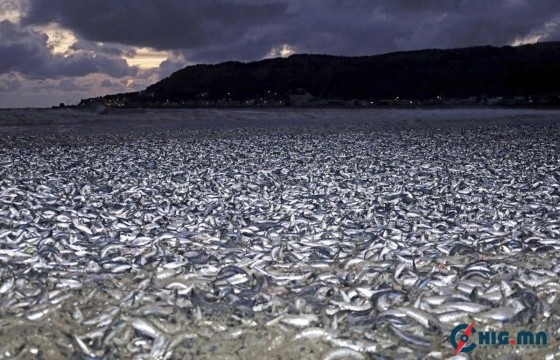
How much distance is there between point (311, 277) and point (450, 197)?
5421mm

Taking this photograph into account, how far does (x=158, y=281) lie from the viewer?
5934 mm

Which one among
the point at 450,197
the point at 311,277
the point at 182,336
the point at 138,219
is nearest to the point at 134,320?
the point at 182,336

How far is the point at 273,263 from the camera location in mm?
6613

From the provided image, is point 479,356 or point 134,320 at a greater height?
point 134,320

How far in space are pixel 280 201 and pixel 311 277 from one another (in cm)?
420

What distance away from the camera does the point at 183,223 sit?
8672mm

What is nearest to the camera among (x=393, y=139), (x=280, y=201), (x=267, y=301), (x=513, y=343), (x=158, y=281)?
(x=513, y=343)

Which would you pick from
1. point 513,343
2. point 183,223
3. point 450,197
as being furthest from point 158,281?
point 450,197

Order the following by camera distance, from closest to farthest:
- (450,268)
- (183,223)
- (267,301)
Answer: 1. (267,301)
2. (450,268)
3. (183,223)

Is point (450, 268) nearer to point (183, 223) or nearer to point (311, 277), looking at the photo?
point (311, 277)

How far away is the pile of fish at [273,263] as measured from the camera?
15.4 ft

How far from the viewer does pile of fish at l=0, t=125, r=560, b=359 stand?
4699mm

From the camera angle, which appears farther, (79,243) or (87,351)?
(79,243)

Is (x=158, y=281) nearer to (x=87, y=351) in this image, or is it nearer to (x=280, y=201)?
(x=87, y=351)
